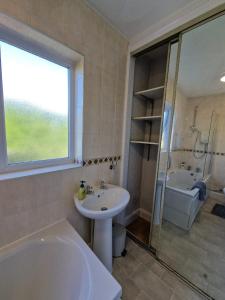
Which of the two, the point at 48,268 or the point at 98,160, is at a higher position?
the point at 98,160

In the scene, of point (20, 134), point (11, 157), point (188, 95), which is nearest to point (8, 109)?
point (20, 134)

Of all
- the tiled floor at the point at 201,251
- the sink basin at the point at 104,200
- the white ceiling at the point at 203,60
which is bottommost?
the tiled floor at the point at 201,251

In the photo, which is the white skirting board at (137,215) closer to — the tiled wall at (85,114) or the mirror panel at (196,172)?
the mirror panel at (196,172)

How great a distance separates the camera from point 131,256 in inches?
59.4

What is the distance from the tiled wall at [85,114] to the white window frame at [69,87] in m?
0.05

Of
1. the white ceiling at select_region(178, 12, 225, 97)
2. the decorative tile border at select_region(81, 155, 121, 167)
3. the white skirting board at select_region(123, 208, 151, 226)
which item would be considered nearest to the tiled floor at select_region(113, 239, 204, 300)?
the white skirting board at select_region(123, 208, 151, 226)

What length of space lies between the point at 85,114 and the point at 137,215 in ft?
5.91

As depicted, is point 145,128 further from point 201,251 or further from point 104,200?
point 201,251

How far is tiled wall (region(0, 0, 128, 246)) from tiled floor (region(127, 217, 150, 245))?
728mm

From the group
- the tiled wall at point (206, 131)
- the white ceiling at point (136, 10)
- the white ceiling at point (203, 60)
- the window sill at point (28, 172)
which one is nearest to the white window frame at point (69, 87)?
the window sill at point (28, 172)

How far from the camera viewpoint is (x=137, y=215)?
2.18 metres

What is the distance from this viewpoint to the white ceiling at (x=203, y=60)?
118cm

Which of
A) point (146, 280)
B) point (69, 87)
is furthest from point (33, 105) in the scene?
point (146, 280)

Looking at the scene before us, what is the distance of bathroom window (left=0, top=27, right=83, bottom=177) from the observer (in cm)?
99
